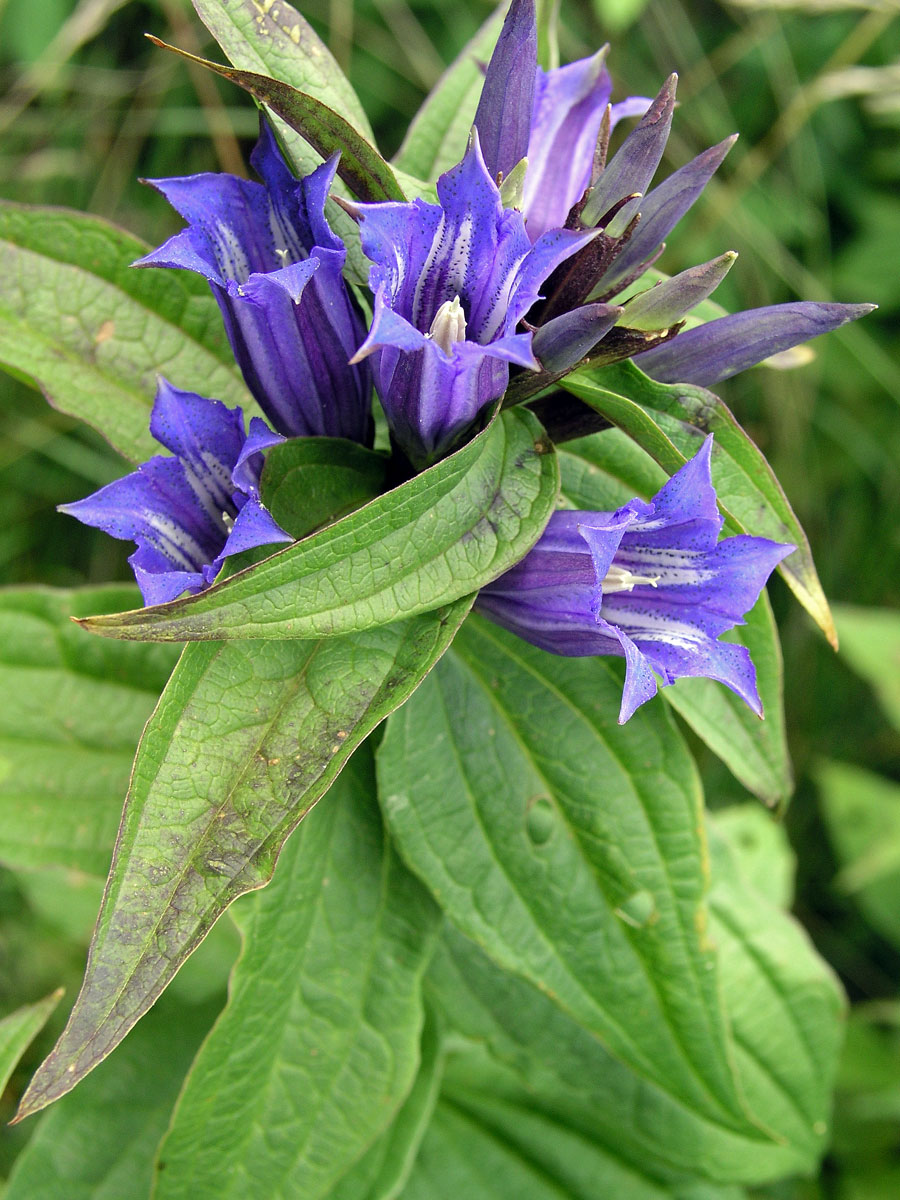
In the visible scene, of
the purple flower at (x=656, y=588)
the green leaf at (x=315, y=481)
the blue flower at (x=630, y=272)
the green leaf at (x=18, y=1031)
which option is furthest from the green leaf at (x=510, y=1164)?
the blue flower at (x=630, y=272)

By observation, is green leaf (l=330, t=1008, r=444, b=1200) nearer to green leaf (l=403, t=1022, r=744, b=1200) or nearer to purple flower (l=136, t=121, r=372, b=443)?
green leaf (l=403, t=1022, r=744, b=1200)

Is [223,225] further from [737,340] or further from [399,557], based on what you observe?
[737,340]

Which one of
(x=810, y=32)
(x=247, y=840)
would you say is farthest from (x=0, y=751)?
(x=810, y=32)

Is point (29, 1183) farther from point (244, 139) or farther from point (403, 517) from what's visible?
point (244, 139)

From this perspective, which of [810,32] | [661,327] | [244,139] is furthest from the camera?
[810,32]

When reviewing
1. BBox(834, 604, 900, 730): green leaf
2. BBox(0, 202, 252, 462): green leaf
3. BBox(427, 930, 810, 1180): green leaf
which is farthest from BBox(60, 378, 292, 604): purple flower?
BBox(834, 604, 900, 730): green leaf

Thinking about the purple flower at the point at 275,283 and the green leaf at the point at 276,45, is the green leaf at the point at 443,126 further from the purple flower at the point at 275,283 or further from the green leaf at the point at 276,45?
the purple flower at the point at 275,283

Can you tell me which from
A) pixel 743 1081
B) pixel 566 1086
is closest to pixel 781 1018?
pixel 743 1081
